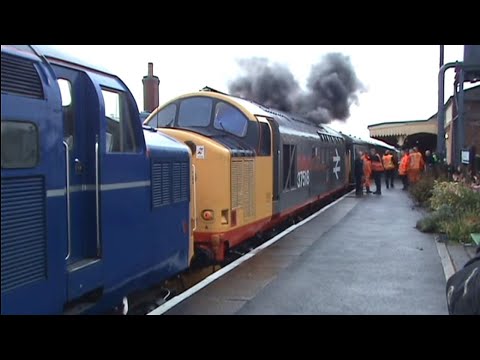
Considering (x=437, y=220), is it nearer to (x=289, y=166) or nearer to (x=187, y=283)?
(x=289, y=166)

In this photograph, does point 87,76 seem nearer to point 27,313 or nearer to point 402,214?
point 27,313

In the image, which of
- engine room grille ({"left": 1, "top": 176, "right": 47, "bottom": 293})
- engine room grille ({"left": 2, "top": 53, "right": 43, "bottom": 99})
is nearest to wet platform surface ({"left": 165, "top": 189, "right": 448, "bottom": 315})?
engine room grille ({"left": 1, "top": 176, "right": 47, "bottom": 293})

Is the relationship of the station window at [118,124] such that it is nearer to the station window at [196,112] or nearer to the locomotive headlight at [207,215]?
the locomotive headlight at [207,215]

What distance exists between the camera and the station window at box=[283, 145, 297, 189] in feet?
39.1

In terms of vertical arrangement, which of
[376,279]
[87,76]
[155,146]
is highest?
[87,76]

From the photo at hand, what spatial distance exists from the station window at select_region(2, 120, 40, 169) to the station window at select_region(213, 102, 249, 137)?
6162 millimetres

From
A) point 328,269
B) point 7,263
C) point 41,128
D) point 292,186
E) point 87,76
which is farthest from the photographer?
point 292,186

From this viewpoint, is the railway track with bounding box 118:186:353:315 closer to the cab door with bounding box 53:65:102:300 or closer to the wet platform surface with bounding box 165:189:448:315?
the wet platform surface with bounding box 165:189:448:315

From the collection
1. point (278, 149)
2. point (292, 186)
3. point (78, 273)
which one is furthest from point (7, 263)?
point (292, 186)

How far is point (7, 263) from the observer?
3.72m

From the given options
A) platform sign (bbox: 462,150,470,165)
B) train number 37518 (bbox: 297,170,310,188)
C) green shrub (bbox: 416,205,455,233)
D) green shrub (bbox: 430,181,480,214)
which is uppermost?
platform sign (bbox: 462,150,470,165)

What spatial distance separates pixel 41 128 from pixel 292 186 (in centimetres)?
912

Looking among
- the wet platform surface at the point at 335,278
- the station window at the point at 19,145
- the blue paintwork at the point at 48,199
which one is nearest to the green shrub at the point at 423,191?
the wet platform surface at the point at 335,278

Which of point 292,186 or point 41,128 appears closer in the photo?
point 41,128
